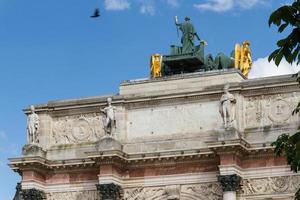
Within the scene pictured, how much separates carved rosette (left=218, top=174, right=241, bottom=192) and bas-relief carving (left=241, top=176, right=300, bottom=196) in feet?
1.68

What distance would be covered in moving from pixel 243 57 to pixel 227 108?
327cm

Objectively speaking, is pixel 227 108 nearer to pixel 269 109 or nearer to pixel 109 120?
pixel 269 109

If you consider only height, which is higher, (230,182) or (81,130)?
(81,130)

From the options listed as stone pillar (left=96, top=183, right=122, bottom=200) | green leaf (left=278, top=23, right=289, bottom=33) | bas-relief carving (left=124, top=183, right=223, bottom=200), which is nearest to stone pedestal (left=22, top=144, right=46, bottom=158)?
stone pillar (left=96, top=183, right=122, bottom=200)

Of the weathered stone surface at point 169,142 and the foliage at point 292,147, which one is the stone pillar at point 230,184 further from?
the foliage at point 292,147

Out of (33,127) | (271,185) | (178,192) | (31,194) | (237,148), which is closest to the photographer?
(237,148)

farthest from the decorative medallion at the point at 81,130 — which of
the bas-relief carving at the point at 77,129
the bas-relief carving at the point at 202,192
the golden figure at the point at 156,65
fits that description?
the bas-relief carving at the point at 202,192

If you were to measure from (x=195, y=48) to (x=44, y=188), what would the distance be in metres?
7.43

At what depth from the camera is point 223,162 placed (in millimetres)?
24453

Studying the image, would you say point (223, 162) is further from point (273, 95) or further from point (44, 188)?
point (44, 188)

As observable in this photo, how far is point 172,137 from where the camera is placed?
26.5m

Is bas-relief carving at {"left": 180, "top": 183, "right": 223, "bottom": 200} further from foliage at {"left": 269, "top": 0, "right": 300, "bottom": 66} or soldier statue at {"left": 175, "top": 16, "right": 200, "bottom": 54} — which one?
foliage at {"left": 269, "top": 0, "right": 300, "bottom": 66}

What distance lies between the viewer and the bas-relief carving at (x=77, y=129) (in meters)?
27.7

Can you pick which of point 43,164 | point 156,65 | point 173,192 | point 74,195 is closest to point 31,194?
point 43,164
